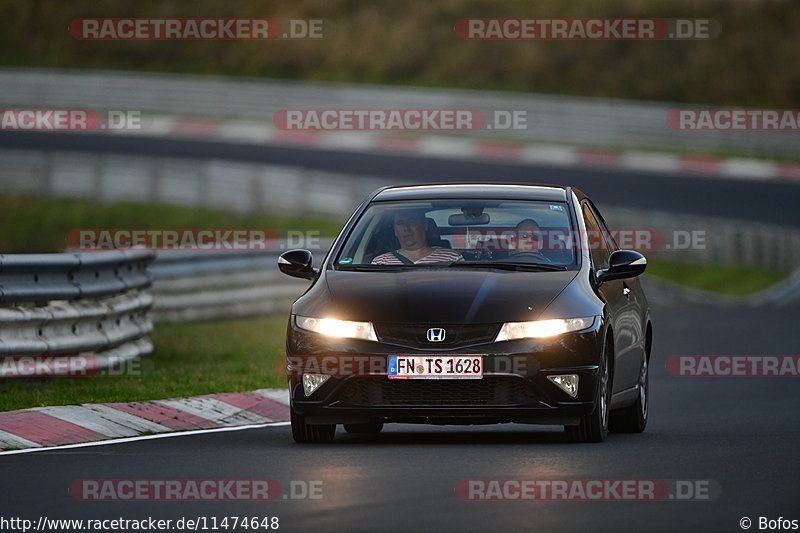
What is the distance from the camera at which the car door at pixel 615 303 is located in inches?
431

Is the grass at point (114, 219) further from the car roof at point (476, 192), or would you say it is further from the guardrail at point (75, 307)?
the car roof at point (476, 192)

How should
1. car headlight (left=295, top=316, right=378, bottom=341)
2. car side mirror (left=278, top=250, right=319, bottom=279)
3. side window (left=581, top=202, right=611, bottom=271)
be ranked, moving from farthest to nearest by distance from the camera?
side window (left=581, top=202, right=611, bottom=271) < car side mirror (left=278, top=250, right=319, bottom=279) < car headlight (left=295, top=316, right=378, bottom=341)

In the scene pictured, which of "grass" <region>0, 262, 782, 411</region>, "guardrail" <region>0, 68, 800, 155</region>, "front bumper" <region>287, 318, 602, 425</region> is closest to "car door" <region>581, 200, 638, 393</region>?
"front bumper" <region>287, 318, 602, 425</region>

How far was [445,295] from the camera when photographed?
1035cm

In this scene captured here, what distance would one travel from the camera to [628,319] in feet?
38.0

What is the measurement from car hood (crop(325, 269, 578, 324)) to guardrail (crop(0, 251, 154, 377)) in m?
3.13

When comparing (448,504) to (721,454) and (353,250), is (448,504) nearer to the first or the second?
(721,454)

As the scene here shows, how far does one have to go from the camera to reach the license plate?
398 inches

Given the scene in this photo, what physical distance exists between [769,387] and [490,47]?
39.3 m

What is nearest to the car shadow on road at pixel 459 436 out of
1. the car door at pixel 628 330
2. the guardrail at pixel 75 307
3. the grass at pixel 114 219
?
the car door at pixel 628 330

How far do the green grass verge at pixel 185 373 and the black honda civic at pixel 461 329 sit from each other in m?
2.22

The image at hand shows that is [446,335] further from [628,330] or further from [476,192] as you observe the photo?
[628,330]

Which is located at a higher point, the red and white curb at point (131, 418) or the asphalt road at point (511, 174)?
the asphalt road at point (511, 174)

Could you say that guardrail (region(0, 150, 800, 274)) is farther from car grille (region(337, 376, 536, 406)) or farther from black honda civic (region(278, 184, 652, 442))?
car grille (region(337, 376, 536, 406))
